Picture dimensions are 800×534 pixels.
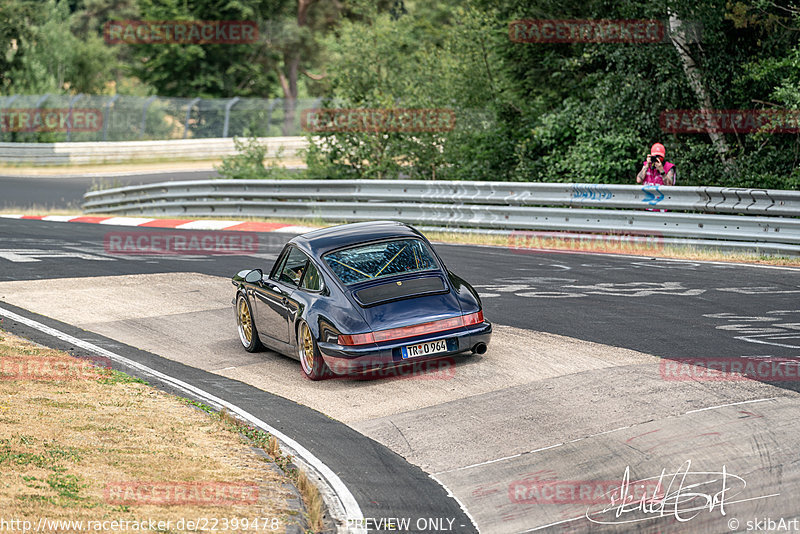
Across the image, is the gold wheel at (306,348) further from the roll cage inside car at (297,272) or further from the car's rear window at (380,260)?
the car's rear window at (380,260)

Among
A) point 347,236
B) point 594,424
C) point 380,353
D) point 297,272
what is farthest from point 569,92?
point 594,424

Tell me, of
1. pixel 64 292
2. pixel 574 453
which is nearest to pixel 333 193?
pixel 64 292

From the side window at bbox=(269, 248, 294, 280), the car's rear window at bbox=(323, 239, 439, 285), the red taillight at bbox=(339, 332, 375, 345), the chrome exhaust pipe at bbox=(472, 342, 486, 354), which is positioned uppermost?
the car's rear window at bbox=(323, 239, 439, 285)

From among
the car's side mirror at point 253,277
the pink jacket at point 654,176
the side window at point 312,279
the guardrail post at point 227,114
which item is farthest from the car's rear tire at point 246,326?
the guardrail post at point 227,114

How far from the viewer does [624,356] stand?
961 centimetres

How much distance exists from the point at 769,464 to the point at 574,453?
4.37 feet

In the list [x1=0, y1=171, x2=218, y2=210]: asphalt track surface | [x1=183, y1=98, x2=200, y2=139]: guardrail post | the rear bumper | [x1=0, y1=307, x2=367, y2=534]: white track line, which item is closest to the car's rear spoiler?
the rear bumper

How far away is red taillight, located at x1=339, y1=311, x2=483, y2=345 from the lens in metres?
9.12

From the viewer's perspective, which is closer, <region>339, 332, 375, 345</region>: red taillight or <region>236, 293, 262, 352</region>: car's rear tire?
<region>339, 332, 375, 345</region>: red taillight

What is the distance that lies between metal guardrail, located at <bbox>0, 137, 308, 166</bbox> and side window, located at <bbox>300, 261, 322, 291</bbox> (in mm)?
32866

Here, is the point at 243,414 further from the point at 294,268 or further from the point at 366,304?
the point at 294,268

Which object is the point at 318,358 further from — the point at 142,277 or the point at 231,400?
the point at 142,277

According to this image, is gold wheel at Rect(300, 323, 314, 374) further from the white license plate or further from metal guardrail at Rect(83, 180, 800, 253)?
metal guardrail at Rect(83, 180, 800, 253)

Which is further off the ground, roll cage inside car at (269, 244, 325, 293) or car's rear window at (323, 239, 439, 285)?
car's rear window at (323, 239, 439, 285)
